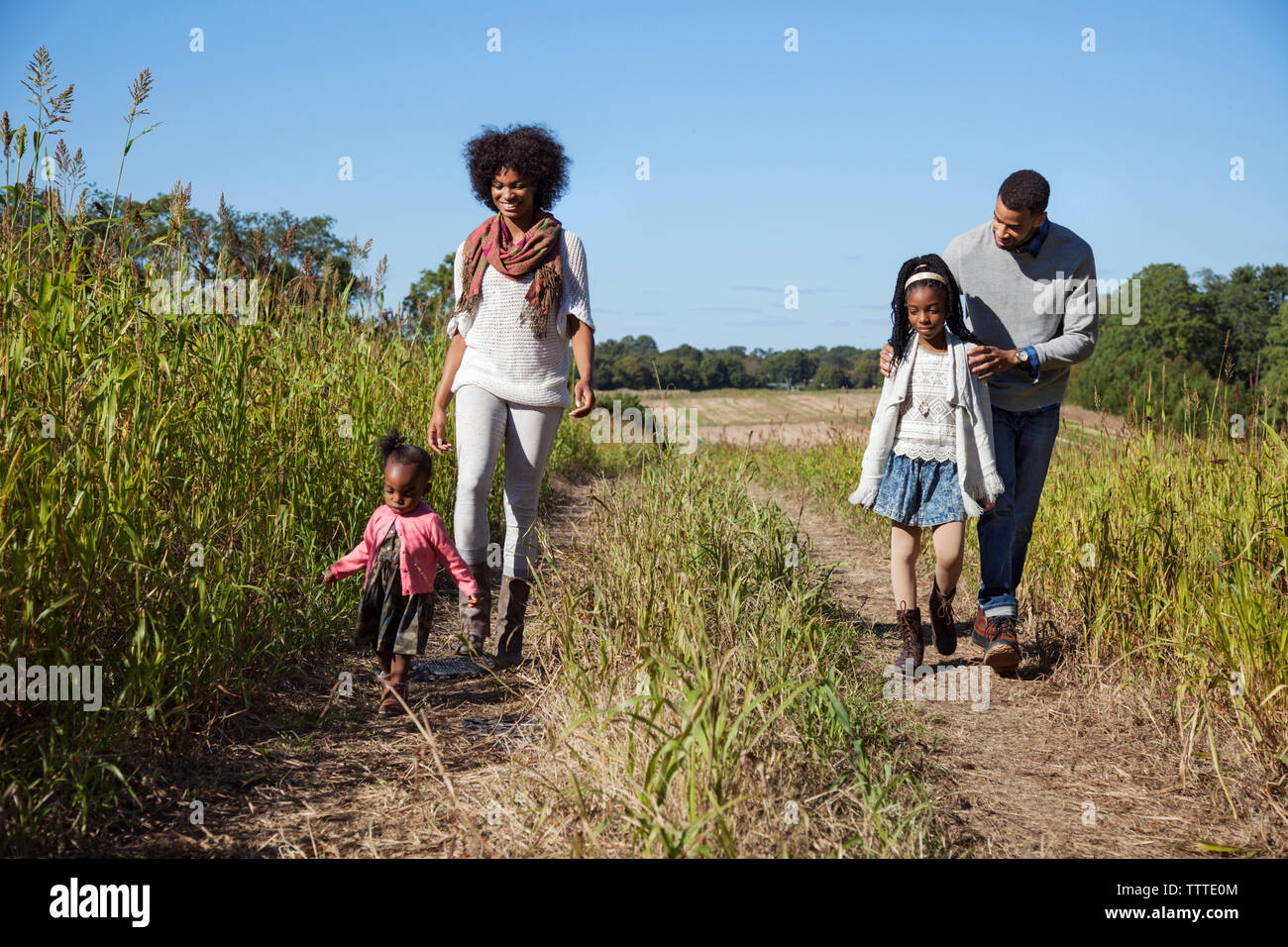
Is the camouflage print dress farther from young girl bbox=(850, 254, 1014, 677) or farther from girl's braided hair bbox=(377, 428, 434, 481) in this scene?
young girl bbox=(850, 254, 1014, 677)

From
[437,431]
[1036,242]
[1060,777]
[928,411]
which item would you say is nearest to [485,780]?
[437,431]

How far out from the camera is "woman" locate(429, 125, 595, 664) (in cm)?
329

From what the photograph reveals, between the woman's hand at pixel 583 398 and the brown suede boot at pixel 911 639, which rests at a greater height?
the woman's hand at pixel 583 398

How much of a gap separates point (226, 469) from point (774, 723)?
2166mm

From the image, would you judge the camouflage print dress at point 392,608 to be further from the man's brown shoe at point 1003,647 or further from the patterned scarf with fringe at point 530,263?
the man's brown shoe at point 1003,647

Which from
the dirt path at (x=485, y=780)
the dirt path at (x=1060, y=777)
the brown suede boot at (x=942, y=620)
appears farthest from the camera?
the brown suede boot at (x=942, y=620)

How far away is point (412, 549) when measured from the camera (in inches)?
117

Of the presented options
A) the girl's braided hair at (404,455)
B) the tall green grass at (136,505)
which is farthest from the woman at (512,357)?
the tall green grass at (136,505)

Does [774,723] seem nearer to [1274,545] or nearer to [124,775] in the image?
[124,775]

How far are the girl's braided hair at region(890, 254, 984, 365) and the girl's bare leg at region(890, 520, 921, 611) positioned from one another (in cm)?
70

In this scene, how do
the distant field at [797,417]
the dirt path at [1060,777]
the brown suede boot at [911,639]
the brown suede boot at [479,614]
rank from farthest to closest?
the distant field at [797,417]
the brown suede boot at [911,639]
the brown suede boot at [479,614]
the dirt path at [1060,777]

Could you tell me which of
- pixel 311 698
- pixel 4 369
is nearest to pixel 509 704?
pixel 311 698

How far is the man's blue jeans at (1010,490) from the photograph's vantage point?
141 inches

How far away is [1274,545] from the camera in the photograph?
3336 millimetres
